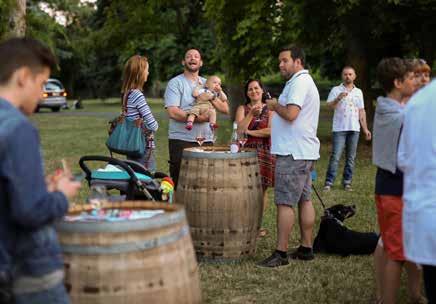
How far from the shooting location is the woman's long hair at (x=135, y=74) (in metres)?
7.73

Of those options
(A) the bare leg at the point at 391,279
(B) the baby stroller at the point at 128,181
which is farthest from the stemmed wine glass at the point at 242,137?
(A) the bare leg at the point at 391,279

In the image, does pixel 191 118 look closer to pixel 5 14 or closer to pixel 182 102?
pixel 182 102

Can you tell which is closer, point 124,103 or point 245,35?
point 124,103

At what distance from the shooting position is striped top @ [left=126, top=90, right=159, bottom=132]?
7750mm

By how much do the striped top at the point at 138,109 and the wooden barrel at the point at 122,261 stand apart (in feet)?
13.2

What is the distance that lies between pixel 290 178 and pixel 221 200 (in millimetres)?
635

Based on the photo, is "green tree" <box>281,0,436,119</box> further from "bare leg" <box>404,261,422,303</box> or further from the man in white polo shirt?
"bare leg" <box>404,261,422,303</box>

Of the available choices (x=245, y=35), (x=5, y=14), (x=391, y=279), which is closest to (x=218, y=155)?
(x=391, y=279)

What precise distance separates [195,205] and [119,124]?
53.6 inches

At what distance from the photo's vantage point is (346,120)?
1155cm

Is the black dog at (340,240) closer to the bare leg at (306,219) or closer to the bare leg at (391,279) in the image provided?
the bare leg at (306,219)

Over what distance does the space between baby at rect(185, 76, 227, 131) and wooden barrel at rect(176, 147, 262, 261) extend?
991mm

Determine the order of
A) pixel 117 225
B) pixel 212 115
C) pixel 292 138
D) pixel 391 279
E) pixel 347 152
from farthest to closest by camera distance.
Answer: pixel 347 152
pixel 212 115
pixel 292 138
pixel 391 279
pixel 117 225

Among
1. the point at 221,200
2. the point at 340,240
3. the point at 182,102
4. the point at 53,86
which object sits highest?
the point at 182,102
